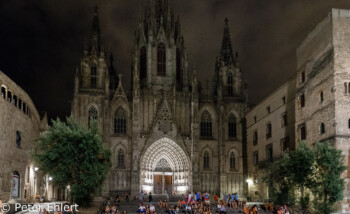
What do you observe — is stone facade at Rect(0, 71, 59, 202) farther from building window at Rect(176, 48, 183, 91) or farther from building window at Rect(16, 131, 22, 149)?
building window at Rect(176, 48, 183, 91)

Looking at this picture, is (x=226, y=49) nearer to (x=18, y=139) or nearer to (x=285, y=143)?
(x=285, y=143)

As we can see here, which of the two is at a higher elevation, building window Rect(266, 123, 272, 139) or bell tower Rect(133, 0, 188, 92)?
bell tower Rect(133, 0, 188, 92)

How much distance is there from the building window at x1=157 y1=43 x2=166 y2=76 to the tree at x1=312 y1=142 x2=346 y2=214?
28.5 m

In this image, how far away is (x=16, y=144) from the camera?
40500 mm

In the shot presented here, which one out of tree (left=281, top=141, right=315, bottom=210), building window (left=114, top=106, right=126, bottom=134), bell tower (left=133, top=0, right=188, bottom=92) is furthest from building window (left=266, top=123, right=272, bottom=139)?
building window (left=114, top=106, right=126, bottom=134)

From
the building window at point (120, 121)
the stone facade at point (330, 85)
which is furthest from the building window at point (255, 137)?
the building window at point (120, 121)

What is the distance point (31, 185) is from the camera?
45.4 meters

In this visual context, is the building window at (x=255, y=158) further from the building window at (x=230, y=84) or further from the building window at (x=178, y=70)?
the building window at (x=178, y=70)

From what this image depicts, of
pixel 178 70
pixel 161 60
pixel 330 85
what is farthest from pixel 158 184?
pixel 330 85

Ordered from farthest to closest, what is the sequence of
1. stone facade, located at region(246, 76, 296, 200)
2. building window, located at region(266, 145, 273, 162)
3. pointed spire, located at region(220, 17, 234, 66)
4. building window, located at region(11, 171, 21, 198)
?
pointed spire, located at region(220, 17, 234, 66), building window, located at region(266, 145, 273, 162), stone facade, located at region(246, 76, 296, 200), building window, located at region(11, 171, 21, 198)

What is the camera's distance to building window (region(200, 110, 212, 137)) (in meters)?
58.2

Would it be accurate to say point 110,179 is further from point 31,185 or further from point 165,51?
point 165,51

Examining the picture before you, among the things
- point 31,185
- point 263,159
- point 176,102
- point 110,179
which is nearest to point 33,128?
point 31,185

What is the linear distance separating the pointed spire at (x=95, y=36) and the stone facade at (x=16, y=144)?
44.4 feet
